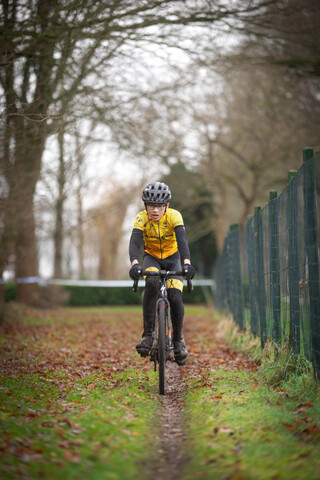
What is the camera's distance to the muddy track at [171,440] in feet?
14.0

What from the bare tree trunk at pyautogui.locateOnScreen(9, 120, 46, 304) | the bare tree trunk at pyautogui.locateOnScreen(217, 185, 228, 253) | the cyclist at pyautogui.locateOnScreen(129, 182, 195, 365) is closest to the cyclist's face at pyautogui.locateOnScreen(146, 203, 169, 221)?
the cyclist at pyautogui.locateOnScreen(129, 182, 195, 365)

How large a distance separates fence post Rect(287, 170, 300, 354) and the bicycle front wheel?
1.45 metres

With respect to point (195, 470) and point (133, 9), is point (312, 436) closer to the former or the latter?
point (195, 470)

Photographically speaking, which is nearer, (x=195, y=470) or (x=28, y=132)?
(x=195, y=470)

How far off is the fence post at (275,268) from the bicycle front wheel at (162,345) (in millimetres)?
1629

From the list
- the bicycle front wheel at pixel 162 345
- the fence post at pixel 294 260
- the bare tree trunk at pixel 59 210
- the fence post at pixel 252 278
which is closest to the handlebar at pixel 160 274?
the bicycle front wheel at pixel 162 345

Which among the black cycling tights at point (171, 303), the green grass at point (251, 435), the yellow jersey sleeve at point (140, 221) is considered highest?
the yellow jersey sleeve at point (140, 221)

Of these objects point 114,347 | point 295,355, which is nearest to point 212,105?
point 114,347

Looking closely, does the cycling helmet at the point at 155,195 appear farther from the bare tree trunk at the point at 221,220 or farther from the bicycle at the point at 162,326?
the bare tree trunk at the point at 221,220

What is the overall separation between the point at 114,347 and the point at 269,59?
882cm

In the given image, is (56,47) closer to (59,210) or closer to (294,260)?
(294,260)

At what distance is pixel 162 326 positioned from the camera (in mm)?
6711

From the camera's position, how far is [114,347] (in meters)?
11.4

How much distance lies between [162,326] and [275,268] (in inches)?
72.7
